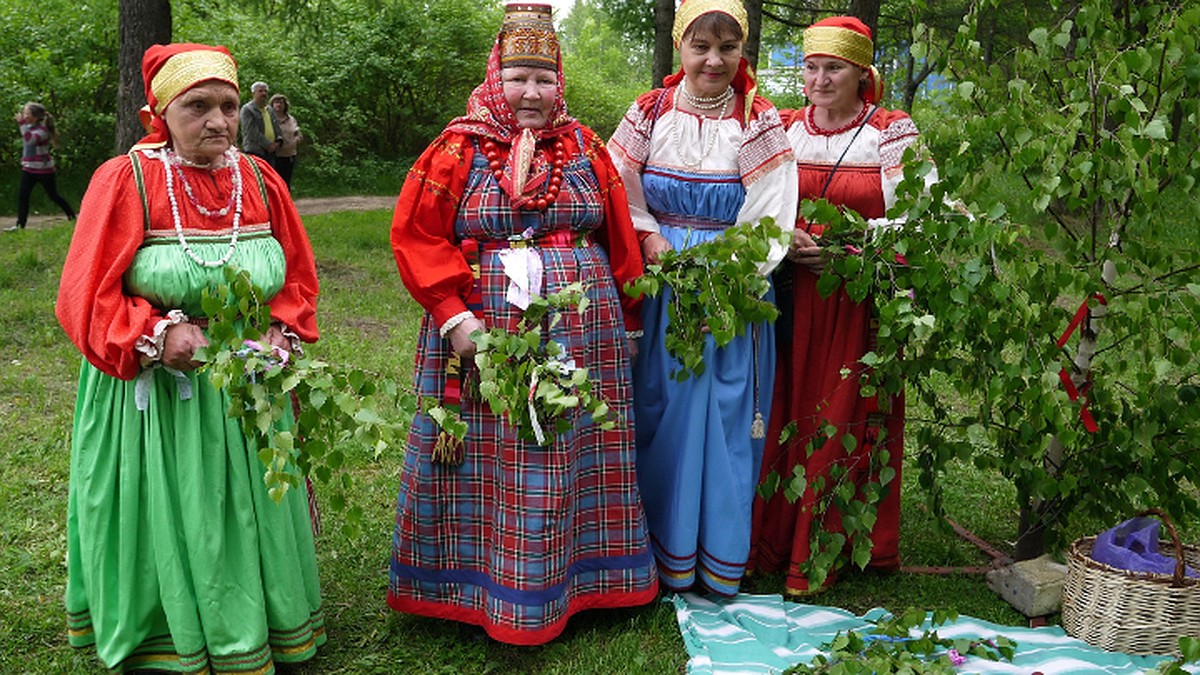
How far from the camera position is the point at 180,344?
273 cm

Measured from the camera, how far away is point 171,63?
9.10 ft

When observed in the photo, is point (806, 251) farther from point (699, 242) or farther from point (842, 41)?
point (842, 41)

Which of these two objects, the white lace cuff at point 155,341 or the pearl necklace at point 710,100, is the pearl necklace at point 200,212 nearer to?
the white lace cuff at point 155,341

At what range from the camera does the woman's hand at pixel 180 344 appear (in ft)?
8.96

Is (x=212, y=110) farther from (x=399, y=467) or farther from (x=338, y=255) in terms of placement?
(x=338, y=255)

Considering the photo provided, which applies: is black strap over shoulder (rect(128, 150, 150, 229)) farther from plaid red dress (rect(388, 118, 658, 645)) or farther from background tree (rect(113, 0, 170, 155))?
background tree (rect(113, 0, 170, 155))

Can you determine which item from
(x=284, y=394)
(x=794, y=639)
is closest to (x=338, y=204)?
(x=794, y=639)

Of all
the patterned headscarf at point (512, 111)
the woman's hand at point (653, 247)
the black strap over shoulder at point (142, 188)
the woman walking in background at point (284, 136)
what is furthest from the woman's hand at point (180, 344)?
the woman walking in background at point (284, 136)

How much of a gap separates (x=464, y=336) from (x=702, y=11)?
1.29 m

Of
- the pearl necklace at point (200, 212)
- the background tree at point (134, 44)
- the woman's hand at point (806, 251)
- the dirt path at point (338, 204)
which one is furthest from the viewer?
the dirt path at point (338, 204)

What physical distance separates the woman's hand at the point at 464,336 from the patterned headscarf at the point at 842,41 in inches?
59.5

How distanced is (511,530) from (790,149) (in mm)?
1523

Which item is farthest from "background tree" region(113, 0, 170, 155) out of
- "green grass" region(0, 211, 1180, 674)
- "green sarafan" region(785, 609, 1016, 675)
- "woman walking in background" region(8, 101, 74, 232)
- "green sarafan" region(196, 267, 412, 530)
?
"green sarafan" region(785, 609, 1016, 675)

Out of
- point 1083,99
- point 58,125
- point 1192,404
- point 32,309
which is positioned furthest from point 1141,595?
point 58,125
